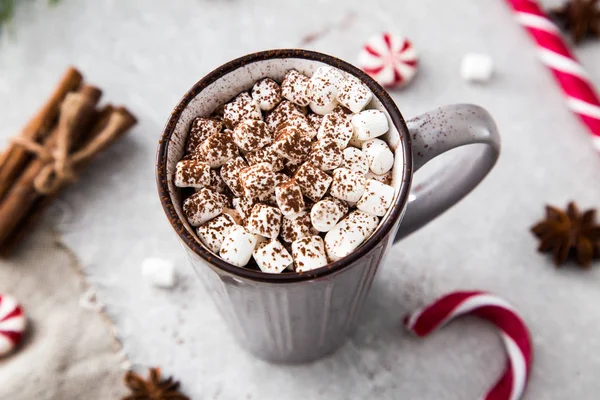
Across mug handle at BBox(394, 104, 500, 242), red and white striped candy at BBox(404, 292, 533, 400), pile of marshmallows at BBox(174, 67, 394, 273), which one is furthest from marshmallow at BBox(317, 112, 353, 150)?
red and white striped candy at BBox(404, 292, 533, 400)

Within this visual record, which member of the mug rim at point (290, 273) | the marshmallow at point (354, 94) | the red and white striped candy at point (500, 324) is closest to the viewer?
the mug rim at point (290, 273)

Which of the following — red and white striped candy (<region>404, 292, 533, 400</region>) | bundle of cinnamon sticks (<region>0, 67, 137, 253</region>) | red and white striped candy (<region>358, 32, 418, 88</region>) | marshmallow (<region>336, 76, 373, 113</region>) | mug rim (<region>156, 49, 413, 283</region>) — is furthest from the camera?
red and white striped candy (<region>358, 32, 418, 88</region>)

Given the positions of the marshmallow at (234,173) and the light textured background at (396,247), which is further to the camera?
the light textured background at (396,247)

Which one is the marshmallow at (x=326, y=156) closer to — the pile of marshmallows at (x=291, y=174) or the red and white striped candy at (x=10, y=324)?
the pile of marshmallows at (x=291, y=174)

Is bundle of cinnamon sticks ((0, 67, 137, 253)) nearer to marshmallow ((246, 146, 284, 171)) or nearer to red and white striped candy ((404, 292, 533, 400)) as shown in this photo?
marshmallow ((246, 146, 284, 171))

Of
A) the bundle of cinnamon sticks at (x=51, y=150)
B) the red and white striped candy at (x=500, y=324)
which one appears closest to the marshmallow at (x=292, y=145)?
the red and white striped candy at (x=500, y=324)

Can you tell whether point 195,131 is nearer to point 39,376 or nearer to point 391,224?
point 391,224
